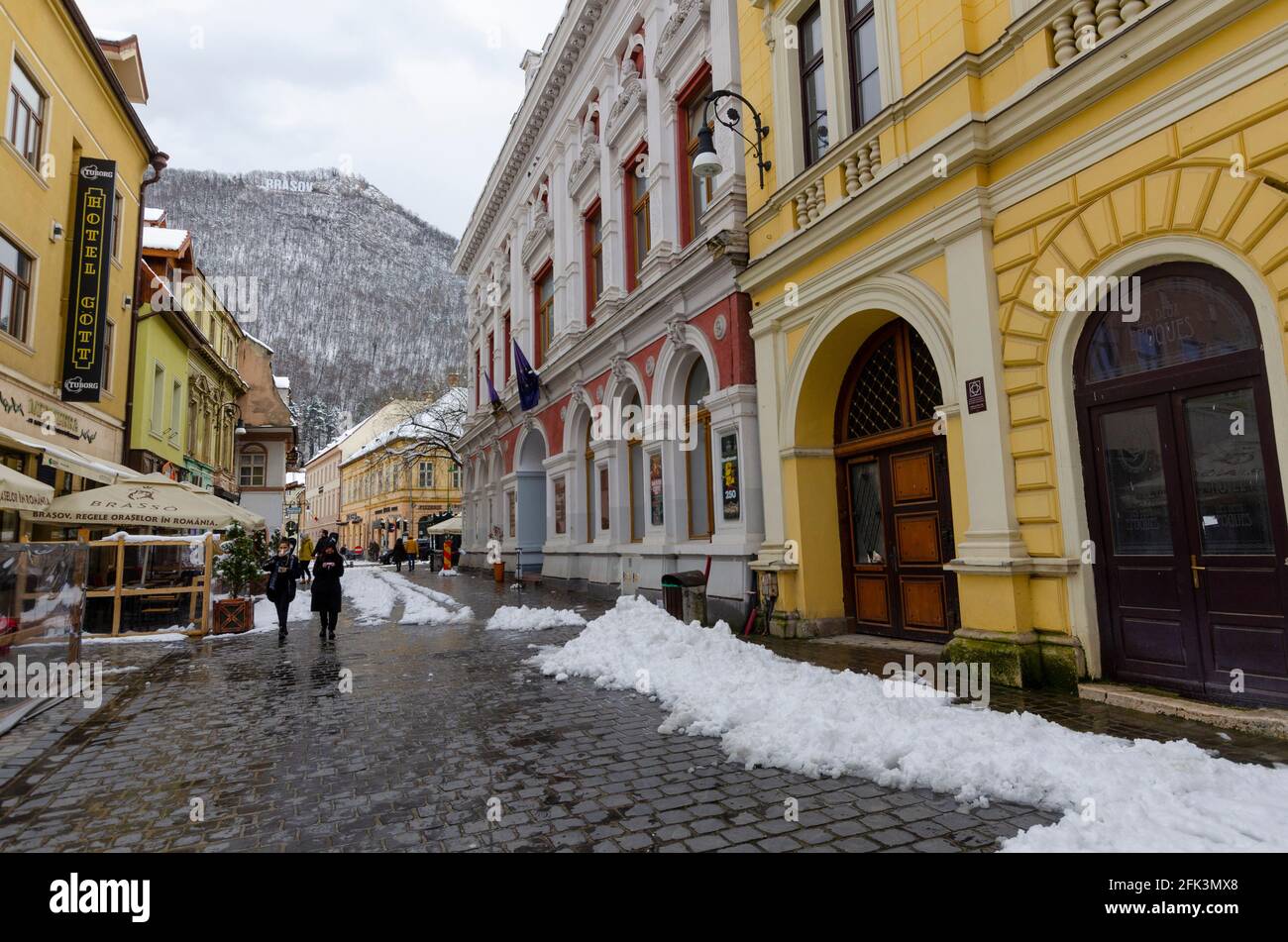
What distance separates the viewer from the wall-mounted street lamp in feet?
33.1

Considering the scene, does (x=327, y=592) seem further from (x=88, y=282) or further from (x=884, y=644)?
(x=88, y=282)

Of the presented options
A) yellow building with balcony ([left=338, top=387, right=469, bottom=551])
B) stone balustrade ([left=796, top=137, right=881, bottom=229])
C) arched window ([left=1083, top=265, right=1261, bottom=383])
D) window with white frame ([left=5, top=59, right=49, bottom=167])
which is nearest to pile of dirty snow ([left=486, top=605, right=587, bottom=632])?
stone balustrade ([left=796, top=137, right=881, bottom=229])

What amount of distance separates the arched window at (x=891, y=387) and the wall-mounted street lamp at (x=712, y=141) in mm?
3254

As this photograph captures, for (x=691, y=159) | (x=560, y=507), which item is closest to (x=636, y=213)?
(x=691, y=159)

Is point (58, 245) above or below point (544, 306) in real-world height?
below

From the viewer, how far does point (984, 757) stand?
4.22m

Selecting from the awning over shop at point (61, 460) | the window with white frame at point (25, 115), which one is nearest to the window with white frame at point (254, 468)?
the awning over shop at point (61, 460)

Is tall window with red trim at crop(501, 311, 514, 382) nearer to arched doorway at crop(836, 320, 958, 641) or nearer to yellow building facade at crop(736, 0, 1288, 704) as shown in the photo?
yellow building facade at crop(736, 0, 1288, 704)

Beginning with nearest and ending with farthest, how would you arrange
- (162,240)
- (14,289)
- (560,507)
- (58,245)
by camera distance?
(14,289) < (58,245) < (560,507) < (162,240)

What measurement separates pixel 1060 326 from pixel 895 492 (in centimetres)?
343

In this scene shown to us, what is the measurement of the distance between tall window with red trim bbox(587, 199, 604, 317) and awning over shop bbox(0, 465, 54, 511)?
484 inches

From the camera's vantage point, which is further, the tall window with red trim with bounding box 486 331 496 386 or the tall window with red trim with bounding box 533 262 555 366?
the tall window with red trim with bounding box 486 331 496 386

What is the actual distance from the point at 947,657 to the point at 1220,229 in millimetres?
4361

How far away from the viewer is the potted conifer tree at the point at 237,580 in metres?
12.6
